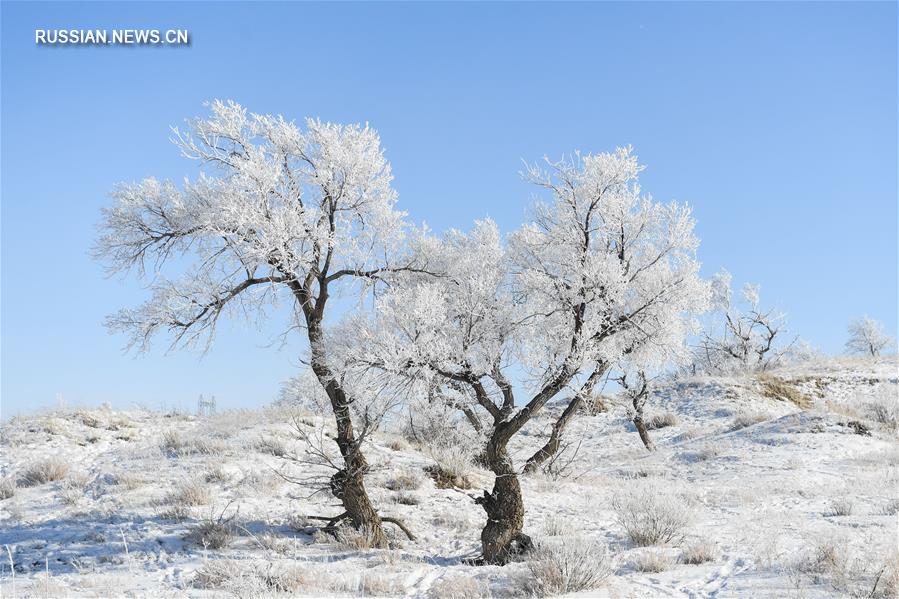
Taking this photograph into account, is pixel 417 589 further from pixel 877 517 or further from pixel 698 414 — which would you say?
pixel 698 414

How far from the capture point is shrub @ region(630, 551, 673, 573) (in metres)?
8.40

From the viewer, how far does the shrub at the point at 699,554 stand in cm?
877

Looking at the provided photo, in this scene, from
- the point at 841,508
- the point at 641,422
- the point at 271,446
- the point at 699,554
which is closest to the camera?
the point at 699,554

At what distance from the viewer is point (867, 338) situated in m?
65.7

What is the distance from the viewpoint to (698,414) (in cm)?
3094

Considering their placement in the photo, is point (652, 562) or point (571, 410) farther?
point (571, 410)

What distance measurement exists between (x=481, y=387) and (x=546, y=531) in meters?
3.13

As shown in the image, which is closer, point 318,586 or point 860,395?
point 318,586

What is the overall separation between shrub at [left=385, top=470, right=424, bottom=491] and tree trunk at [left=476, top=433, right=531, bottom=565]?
4.71 metres

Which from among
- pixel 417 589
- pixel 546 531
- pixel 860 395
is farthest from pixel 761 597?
pixel 860 395

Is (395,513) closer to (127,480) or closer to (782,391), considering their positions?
(127,480)

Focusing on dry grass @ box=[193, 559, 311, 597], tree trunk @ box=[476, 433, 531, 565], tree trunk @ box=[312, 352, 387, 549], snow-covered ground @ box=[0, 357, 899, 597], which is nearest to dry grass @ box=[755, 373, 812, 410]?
snow-covered ground @ box=[0, 357, 899, 597]

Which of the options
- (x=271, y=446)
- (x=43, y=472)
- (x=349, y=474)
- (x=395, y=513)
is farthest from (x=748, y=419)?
(x=43, y=472)

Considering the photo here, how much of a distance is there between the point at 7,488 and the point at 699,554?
13.5 m
